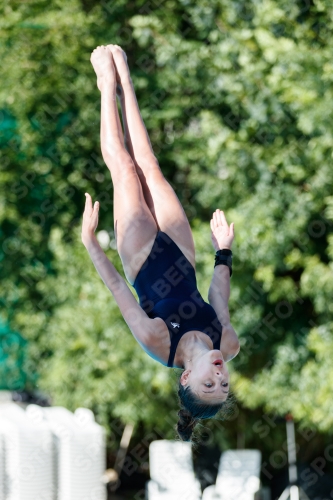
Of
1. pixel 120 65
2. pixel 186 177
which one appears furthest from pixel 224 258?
pixel 186 177

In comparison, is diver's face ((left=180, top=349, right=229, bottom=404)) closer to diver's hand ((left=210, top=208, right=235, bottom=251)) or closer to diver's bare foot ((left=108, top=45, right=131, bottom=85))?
diver's hand ((left=210, top=208, right=235, bottom=251))

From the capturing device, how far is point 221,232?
4.31 m

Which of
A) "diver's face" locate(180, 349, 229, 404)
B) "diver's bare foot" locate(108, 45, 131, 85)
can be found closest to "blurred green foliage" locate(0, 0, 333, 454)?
"diver's bare foot" locate(108, 45, 131, 85)

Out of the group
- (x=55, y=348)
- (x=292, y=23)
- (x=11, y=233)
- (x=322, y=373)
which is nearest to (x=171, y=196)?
(x=322, y=373)

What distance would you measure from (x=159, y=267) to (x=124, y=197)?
1.30 feet

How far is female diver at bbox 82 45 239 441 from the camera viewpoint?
12.5 ft

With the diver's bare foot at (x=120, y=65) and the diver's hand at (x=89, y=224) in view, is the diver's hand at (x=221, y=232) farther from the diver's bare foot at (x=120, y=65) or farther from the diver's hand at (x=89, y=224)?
the diver's bare foot at (x=120, y=65)

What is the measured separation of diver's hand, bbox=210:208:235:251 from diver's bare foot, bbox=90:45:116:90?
0.88 meters

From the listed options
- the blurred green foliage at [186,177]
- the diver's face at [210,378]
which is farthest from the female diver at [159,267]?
the blurred green foliage at [186,177]

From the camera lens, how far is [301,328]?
25.8 feet

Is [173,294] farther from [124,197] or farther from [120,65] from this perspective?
[120,65]

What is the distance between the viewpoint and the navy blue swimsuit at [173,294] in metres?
3.95

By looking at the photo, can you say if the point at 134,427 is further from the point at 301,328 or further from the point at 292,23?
the point at 292,23

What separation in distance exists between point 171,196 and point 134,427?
4969 mm
